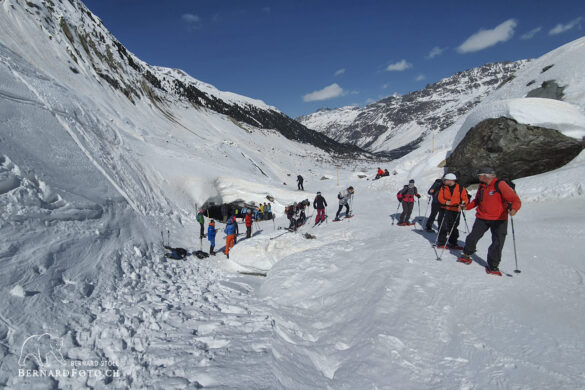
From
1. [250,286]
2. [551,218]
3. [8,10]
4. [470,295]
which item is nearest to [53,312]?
[250,286]

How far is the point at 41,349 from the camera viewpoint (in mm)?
3258

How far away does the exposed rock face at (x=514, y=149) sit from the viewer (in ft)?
35.6

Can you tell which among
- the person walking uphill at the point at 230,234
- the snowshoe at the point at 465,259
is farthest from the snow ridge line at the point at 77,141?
the snowshoe at the point at 465,259

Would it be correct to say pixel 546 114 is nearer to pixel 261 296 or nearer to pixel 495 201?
pixel 495 201

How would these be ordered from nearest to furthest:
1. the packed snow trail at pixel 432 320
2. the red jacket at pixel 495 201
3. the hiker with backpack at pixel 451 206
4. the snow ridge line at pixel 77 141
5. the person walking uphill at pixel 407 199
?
1. the packed snow trail at pixel 432 320
2. the red jacket at pixel 495 201
3. the hiker with backpack at pixel 451 206
4. the person walking uphill at pixel 407 199
5. the snow ridge line at pixel 77 141

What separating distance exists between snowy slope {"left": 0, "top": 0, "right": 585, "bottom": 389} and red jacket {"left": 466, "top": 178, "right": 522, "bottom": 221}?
1.08m

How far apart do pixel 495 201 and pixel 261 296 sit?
16.3 ft

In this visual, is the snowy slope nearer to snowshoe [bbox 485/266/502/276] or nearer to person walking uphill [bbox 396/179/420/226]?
snowshoe [bbox 485/266/502/276]

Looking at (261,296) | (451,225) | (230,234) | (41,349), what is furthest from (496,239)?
(230,234)

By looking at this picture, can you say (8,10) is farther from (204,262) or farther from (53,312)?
(53,312)

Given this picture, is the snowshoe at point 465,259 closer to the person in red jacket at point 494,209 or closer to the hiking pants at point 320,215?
the person in red jacket at point 494,209

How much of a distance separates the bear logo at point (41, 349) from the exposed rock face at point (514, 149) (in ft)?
49.1

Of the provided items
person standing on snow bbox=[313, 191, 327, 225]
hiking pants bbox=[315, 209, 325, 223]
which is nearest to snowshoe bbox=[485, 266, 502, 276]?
person standing on snow bbox=[313, 191, 327, 225]

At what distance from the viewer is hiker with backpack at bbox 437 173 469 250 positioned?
632 cm
